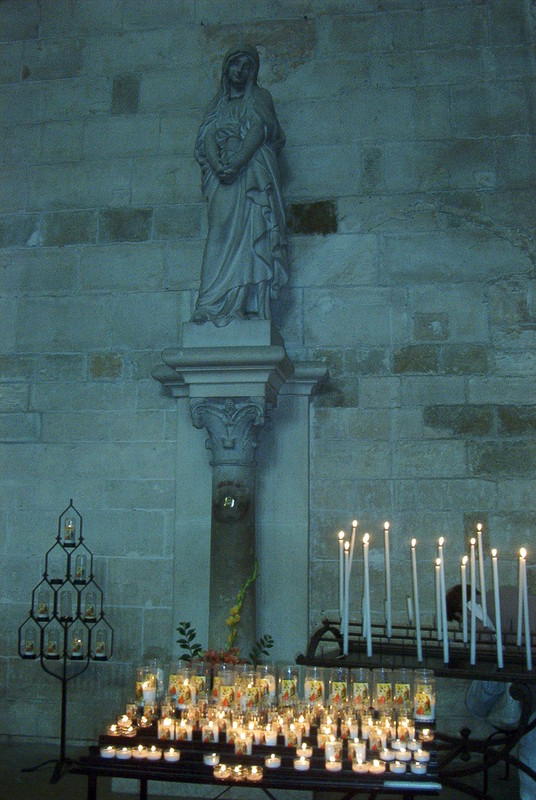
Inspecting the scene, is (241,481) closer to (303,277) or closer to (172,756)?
(303,277)

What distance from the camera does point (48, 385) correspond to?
17.3ft

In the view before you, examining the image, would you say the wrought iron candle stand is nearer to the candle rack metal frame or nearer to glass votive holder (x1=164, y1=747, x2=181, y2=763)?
the candle rack metal frame

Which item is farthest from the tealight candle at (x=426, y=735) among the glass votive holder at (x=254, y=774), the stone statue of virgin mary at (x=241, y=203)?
the stone statue of virgin mary at (x=241, y=203)

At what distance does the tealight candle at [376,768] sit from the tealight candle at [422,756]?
0.10 metres

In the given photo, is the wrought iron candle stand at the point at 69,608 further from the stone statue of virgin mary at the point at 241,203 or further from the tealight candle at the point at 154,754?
the tealight candle at the point at 154,754

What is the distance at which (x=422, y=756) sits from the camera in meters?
2.47

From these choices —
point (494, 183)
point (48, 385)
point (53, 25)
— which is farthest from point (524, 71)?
point (48, 385)

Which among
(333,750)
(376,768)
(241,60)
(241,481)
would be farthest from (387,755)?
(241,60)

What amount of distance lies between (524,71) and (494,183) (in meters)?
0.75

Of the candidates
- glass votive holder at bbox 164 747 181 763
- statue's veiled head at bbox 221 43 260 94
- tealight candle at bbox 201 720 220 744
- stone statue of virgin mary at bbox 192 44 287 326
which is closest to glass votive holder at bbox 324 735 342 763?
tealight candle at bbox 201 720 220 744

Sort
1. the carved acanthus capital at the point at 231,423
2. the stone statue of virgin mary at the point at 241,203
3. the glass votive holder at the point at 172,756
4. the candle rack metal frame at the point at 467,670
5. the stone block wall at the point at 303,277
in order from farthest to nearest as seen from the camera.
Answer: the stone block wall at the point at 303,277 → the stone statue of virgin mary at the point at 241,203 → the carved acanthus capital at the point at 231,423 → the candle rack metal frame at the point at 467,670 → the glass votive holder at the point at 172,756

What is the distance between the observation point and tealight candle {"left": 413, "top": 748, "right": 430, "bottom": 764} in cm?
246

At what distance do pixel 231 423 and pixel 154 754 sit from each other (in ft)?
7.08

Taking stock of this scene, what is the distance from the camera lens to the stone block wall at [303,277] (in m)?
4.84
